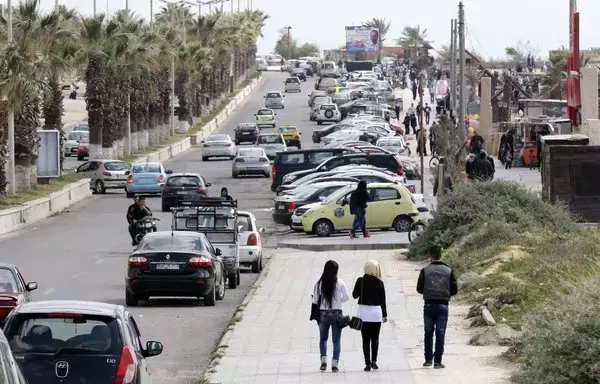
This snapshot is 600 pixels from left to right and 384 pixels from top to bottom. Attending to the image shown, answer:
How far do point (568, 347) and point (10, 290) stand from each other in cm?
1042

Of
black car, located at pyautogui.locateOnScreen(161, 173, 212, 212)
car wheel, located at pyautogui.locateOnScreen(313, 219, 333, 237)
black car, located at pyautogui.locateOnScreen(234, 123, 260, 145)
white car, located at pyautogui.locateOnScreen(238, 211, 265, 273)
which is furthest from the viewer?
black car, located at pyautogui.locateOnScreen(234, 123, 260, 145)

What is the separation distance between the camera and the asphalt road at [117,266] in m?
23.1

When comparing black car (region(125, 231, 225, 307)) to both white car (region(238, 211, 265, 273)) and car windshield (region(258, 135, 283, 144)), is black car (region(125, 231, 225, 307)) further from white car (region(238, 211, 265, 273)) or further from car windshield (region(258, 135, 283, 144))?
car windshield (region(258, 135, 283, 144))

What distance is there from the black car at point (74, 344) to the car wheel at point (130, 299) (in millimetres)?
13286

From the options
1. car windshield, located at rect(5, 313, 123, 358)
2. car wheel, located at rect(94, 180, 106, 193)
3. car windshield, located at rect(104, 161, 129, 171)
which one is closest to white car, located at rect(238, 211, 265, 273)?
car windshield, located at rect(5, 313, 123, 358)

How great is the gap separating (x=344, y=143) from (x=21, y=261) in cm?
3999

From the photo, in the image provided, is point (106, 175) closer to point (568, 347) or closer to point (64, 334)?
point (64, 334)

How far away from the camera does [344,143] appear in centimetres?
7644

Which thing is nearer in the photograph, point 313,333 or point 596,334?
point 596,334

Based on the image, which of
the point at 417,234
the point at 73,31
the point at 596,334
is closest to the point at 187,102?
the point at 73,31

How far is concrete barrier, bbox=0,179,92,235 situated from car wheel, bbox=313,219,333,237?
8.82 meters

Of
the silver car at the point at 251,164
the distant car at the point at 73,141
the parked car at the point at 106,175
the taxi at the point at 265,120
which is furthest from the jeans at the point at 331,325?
the taxi at the point at 265,120

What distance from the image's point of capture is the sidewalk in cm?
1889

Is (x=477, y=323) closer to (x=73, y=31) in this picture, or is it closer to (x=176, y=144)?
(x=73, y=31)
